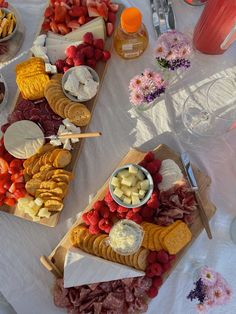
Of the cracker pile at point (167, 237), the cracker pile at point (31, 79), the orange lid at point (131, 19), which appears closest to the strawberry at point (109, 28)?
the orange lid at point (131, 19)

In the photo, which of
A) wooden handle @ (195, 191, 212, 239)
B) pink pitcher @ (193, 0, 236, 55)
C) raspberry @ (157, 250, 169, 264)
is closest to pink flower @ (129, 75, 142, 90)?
pink pitcher @ (193, 0, 236, 55)

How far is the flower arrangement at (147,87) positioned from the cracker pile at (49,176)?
9.7 inches

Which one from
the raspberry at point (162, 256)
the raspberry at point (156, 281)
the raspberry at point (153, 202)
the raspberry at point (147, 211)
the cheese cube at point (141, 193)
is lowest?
the raspberry at point (156, 281)

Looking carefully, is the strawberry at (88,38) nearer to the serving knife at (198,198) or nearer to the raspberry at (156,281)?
the serving knife at (198,198)

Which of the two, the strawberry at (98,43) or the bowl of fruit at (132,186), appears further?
the strawberry at (98,43)

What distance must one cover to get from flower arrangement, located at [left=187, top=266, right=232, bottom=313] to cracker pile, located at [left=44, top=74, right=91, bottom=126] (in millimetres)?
534

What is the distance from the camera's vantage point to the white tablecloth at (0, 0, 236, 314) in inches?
48.4

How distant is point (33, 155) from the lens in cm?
123

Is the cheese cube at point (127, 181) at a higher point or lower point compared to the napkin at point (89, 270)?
higher

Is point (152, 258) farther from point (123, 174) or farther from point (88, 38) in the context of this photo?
point (88, 38)

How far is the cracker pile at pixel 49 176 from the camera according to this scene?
3.98 feet

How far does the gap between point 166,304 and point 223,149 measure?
454mm

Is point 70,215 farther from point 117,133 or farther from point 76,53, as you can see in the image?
point 76,53

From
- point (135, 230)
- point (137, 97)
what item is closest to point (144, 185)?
point (135, 230)
